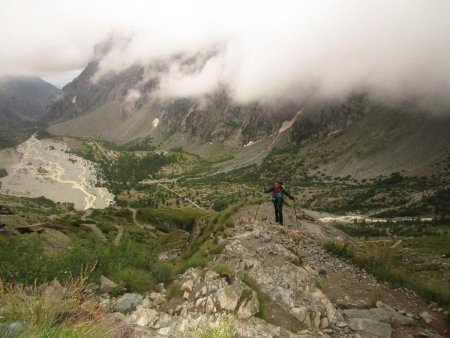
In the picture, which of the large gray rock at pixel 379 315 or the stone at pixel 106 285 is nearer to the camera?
the stone at pixel 106 285

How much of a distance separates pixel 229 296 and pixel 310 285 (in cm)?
599

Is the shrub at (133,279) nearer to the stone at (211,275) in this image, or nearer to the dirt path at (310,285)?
the stone at (211,275)

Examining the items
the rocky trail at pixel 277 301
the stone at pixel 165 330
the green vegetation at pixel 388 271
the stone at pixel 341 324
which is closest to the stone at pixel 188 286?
the rocky trail at pixel 277 301

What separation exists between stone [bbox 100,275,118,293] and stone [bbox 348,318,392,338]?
346 inches

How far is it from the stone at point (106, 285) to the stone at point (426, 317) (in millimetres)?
12563

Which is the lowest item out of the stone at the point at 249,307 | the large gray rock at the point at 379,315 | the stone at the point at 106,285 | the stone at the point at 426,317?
the stone at the point at 426,317

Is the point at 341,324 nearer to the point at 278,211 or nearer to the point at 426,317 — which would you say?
the point at 426,317

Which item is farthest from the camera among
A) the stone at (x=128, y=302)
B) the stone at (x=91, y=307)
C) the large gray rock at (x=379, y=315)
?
the large gray rock at (x=379, y=315)

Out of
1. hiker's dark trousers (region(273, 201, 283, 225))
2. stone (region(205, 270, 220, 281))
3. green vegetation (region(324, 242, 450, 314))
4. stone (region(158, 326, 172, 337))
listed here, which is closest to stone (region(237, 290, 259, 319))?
stone (region(205, 270, 220, 281))

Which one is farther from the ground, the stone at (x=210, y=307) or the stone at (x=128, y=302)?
the stone at (x=128, y=302)

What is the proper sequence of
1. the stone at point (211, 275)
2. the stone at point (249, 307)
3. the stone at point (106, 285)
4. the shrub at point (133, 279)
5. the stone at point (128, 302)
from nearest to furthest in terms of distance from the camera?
the stone at point (128, 302)
the stone at point (249, 307)
the stone at point (106, 285)
the shrub at point (133, 279)
the stone at point (211, 275)

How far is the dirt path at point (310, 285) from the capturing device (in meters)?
14.7

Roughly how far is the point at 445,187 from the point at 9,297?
210 meters

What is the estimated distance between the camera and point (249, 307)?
1294 cm
